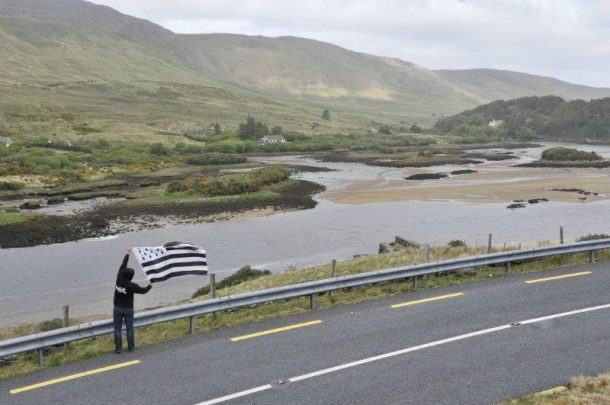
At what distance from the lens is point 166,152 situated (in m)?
128

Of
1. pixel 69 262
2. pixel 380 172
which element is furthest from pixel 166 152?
pixel 69 262

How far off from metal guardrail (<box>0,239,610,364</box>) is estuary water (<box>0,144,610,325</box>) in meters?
13.2

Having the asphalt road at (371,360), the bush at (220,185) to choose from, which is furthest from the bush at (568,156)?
the asphalt road at (371,360)

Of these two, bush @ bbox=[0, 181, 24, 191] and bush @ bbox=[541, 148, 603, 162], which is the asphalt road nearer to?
bush @ bbox=[0, 181, 24, 191]

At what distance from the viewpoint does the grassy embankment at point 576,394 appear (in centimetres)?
1095

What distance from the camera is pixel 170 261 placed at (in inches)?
660

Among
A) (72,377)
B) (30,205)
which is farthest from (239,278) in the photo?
(30,205)

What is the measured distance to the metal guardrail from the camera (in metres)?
13.9

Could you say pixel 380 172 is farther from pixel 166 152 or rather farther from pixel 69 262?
pixel 69 262

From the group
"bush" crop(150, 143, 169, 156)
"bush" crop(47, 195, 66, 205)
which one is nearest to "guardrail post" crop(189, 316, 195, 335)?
"bush" crop(47, 195, 66, 205)

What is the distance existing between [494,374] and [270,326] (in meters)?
5.91

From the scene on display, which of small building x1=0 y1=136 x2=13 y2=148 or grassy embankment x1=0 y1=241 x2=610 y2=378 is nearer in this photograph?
grassy embankment x1=0 y1=241 x2=610 y2=378

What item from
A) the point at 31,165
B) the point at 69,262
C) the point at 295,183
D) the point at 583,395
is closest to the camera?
the point at 583,395

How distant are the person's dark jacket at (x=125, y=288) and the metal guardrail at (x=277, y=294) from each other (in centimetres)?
66
